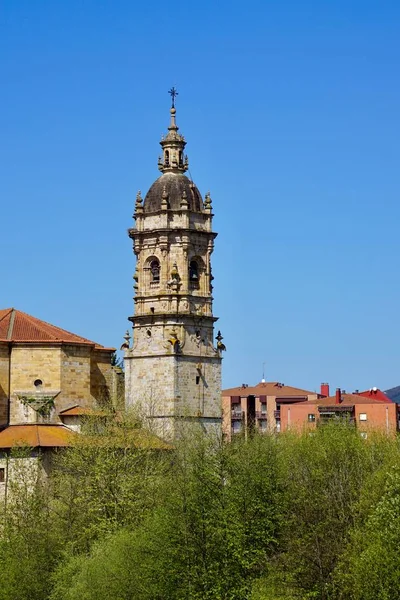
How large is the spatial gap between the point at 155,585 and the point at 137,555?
264 centimetres

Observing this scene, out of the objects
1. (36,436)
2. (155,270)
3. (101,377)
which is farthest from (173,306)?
(36,436)

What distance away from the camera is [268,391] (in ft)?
517

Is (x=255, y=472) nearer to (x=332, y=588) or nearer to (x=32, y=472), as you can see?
(x=332, y=588)

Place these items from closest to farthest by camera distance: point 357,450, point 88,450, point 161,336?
point 357,450
point 88,450
point 161,336

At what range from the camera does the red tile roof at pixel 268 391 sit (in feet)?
509

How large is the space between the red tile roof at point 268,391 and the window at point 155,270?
160 feet

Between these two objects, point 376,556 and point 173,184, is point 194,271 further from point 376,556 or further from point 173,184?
point 376,556

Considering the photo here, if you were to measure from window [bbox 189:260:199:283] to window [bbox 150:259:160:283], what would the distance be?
2.01 m

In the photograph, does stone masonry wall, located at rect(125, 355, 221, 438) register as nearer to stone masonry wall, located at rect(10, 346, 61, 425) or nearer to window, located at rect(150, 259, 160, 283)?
stone masonry wall, located at rect(10, 346, 61, 425)

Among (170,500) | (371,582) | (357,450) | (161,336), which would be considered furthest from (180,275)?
(371,582)

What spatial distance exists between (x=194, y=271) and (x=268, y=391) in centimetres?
5443

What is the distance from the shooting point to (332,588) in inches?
2717

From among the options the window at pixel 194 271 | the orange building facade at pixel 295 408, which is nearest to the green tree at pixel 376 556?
the window at pixel 194 271

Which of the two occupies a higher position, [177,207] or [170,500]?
[177,207]
